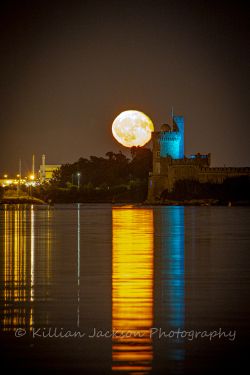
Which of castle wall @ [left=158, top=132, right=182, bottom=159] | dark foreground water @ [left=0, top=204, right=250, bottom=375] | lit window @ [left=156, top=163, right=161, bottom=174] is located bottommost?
dark foreground water @ [left=0, top=204, right=250, bottom=375]

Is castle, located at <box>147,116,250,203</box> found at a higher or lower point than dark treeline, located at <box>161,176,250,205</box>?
higher

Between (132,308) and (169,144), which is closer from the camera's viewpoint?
(132,308)

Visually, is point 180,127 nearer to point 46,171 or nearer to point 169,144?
point 169,144

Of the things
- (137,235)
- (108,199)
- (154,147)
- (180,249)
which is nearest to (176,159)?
(154,147)

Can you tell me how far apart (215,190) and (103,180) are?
1784cm

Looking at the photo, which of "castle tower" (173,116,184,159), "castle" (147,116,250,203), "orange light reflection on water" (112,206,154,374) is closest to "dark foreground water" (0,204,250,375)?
"orange light reflection on water" (112,206,154,374)

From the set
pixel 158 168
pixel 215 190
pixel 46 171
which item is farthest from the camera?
pixel 46 171

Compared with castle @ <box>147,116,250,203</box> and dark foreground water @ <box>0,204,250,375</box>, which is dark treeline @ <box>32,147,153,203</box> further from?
dark foreground water @ <box>0,204,250,375</box>

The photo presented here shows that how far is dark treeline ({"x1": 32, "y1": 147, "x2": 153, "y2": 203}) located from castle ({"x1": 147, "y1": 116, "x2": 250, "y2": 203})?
454cm

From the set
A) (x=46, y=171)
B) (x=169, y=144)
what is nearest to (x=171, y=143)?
(x=169, y=144)

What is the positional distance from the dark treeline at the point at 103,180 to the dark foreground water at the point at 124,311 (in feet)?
183

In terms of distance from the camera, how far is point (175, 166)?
60.5 metres

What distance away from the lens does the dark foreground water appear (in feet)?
14.9

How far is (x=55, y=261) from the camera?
35.1 feet
